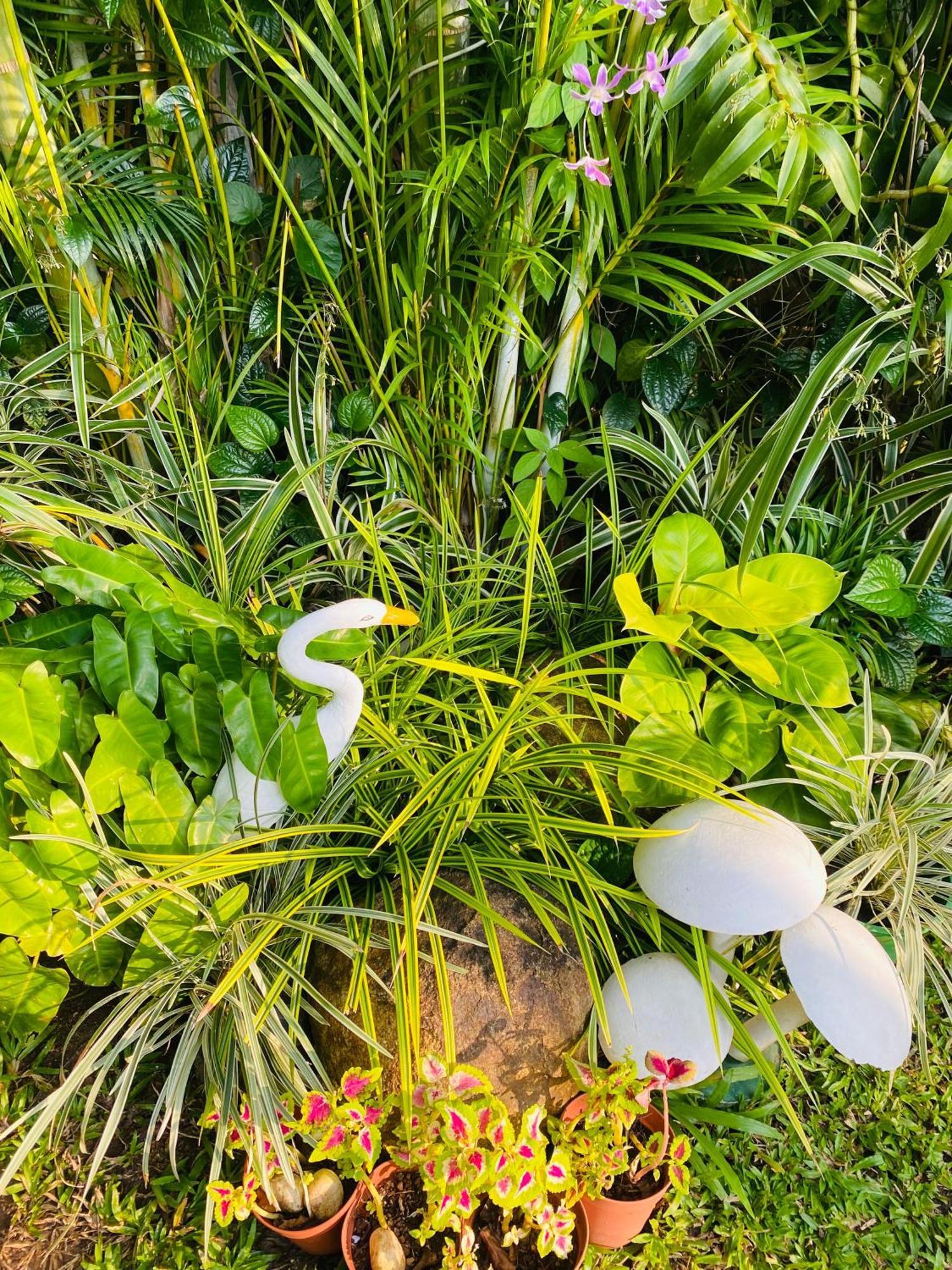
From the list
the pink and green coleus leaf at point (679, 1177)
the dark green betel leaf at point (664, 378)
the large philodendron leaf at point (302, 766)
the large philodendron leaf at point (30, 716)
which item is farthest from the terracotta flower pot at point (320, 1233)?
the dark green betel leaf at point (664, 378)

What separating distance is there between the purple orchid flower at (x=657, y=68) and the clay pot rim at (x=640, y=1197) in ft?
4.73

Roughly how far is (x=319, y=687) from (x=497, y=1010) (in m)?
0.54

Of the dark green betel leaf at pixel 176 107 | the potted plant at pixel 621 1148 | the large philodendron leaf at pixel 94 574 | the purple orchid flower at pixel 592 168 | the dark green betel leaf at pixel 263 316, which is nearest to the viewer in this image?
the potted plant at pixel 621 1148

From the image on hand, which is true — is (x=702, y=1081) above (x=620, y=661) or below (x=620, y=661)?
below

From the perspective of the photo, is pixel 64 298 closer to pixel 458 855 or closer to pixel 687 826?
pixel 458 855

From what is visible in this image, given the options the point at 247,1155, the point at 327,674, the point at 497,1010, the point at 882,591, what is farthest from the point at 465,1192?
the point at 882,591

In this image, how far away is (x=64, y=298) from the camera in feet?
5.09

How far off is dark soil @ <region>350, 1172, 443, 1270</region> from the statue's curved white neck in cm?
59

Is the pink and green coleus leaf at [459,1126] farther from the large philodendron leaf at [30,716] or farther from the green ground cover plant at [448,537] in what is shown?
the large philodendron leaf at [30,716]

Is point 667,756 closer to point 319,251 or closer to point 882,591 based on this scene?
point 882,591

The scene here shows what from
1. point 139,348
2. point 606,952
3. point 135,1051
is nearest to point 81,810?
point 135,1051

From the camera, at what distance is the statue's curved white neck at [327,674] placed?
3.62 ft

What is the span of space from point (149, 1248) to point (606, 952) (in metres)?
0.74

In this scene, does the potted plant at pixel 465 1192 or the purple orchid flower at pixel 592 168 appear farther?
the purple orchid flower at pixel 592 168
